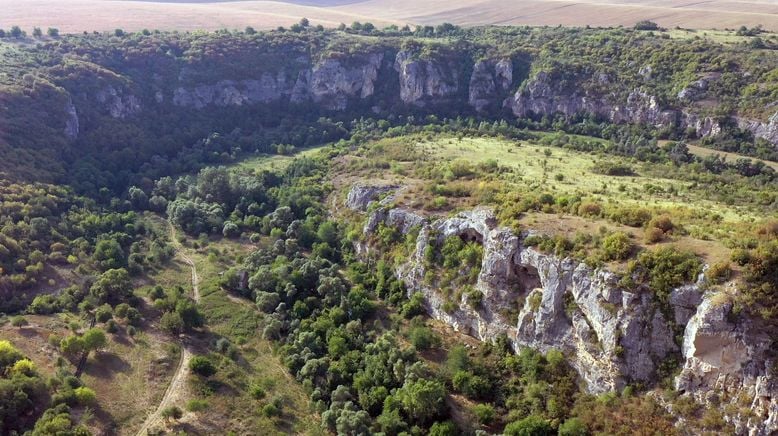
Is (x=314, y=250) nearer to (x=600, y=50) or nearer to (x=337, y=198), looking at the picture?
(x=337, y=198)

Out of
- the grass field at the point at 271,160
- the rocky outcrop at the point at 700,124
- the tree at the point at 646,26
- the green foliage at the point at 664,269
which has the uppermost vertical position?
the tree at the point at 646,26

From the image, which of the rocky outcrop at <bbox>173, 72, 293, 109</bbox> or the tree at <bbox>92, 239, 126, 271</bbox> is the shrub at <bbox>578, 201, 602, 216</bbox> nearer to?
the tree at <bbox>92, 239, 126, 271</bbox>

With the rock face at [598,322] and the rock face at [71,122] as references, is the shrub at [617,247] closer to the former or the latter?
the rock face at [598,322]

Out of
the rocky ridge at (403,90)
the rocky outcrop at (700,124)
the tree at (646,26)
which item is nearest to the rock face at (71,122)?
the rocky ridge at (403,90)

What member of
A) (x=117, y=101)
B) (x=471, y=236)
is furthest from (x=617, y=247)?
(x=117, y=101)

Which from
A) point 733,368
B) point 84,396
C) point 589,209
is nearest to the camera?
point 733,368

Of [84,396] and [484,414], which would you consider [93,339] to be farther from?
[484,414]

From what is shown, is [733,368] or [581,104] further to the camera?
[581,104]
